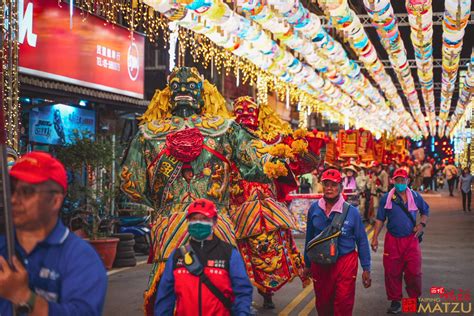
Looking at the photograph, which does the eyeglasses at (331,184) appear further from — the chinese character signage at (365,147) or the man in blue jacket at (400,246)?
the chinese character signage at (365,147)

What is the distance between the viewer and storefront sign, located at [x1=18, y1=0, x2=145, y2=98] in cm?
1510

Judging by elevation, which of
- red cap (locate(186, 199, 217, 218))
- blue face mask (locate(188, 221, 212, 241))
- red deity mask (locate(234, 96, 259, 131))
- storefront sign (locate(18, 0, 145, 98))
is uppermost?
storefront sign (locate(18, 0, 145, 98))

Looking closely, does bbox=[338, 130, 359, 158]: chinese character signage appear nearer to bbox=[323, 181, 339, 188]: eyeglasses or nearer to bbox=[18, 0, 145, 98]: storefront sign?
bbox=[18, 0, 145, 98]: storefront sign

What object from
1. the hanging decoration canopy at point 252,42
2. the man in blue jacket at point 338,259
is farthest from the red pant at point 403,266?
the hanging decoration canopy at point 252,42

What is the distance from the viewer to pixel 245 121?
11898 mm

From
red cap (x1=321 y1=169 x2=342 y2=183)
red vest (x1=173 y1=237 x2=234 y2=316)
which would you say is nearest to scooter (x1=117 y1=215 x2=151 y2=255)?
red cap (x1=321 y1=169 x2=342 y2=183)

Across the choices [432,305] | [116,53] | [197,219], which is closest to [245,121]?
[432,305]

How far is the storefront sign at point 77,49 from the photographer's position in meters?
15.1

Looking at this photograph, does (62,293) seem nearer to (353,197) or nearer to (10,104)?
(10,104)

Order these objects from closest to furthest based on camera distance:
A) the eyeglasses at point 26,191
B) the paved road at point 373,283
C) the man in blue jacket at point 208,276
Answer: the eyeglasses at point 26,191, the man in blue jacket at point 208,276, the paved road at point 373,283

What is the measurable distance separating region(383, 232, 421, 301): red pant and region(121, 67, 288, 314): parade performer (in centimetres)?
371

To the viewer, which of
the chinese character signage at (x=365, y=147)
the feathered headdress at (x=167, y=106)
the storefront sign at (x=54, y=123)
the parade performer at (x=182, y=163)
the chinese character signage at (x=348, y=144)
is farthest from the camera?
the chinese character signage at (x=365, y=147)

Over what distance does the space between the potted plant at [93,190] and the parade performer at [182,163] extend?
262 inches

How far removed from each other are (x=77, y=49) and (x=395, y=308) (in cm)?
976
